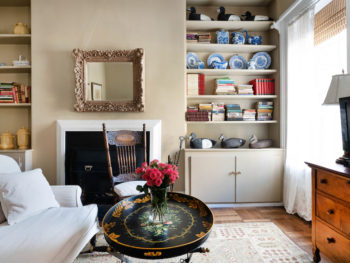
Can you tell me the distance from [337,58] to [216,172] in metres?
1.86

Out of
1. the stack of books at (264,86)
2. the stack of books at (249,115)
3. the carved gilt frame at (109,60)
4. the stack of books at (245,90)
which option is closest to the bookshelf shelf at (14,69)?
the carved gilt frame at (109,60)

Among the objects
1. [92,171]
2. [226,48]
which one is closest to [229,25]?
[226,48]

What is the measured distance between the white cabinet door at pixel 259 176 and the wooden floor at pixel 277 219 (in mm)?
168

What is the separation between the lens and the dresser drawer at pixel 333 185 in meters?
1.48

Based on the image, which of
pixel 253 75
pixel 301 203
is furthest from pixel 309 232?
pixel 253 75

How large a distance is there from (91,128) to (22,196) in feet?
4.76

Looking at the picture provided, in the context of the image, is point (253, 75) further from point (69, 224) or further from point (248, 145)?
point (69, 224)

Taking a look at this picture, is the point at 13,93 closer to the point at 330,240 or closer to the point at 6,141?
the point at 6,141

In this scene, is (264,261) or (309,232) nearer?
(264,261)

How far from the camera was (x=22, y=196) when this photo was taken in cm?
169

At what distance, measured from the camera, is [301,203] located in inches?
105

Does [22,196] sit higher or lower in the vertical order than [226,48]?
lower

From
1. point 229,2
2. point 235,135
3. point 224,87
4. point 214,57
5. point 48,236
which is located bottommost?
point 48,236

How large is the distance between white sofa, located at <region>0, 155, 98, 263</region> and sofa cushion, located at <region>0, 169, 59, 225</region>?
0.05 meters
